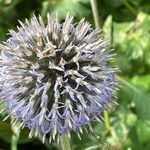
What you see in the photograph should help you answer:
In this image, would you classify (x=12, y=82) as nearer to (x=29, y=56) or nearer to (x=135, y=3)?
(x=29, y=56)

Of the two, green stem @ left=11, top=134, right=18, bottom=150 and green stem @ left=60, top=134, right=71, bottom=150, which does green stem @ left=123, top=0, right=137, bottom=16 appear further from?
green stem @ left=60, top=134, right=71, bottom=150

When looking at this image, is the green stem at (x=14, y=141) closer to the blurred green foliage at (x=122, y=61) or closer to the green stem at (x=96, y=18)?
the blurred green foliage at (x=122, y=61)

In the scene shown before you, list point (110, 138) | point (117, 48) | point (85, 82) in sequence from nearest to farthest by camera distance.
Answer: point (85, 82) → point (110, 138) → point (117, 48)

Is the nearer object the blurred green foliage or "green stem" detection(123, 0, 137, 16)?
the blurred green foliage

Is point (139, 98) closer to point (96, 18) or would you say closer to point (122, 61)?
point (122, 61)

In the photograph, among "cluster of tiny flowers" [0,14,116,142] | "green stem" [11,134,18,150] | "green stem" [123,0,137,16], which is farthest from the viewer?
"green stem" [123,0,137,16]

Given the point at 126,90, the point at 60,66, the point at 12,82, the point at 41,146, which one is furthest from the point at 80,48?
the point at 41,146

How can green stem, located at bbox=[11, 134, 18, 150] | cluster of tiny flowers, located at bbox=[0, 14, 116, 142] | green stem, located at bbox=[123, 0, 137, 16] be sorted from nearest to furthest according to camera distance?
cluster of tiny flowers, located at bbox=[0, 14, 116, 142] → green stem, located at bbox=[11, 134, 18, 150] → green stem, located at bbox=[123, 0, 137, 16]

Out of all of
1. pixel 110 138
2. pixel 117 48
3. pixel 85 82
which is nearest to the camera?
pixel 85 82

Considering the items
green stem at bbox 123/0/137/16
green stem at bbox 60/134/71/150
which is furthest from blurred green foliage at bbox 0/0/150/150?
green stem at bbox 60/134/71/150
